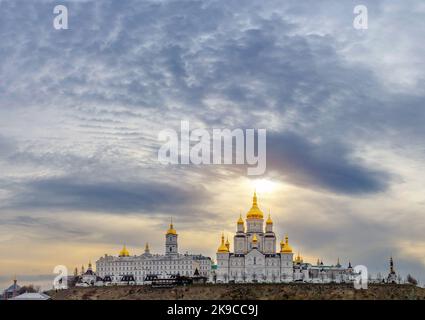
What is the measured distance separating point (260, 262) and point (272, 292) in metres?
14.1

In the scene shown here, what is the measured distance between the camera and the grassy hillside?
124631mm

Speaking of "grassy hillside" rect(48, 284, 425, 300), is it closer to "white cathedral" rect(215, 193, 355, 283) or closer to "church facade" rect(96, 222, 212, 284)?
"white cathedral" rect(215, 193, 355, 283)

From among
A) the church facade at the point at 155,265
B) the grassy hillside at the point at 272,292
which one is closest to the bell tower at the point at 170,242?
the church facade at the point at 155,265

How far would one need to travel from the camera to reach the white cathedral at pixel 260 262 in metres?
143

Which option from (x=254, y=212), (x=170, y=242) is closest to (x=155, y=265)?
(x=170, y=242)

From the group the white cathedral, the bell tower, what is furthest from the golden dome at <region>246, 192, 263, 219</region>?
the bell tower

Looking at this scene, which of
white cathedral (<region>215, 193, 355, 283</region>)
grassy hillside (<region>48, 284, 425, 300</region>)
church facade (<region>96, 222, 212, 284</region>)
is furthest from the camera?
church facade (<region>96, 222, 212, 284</region>)

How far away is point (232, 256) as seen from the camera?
145 m

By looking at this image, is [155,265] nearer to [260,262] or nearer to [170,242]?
[170,242]

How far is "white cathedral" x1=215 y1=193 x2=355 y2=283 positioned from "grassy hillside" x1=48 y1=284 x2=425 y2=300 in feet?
27.4

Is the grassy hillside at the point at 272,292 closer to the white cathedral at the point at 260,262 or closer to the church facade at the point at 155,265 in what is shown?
the white cathedral at the point at 260,262

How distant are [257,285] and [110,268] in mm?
41841
